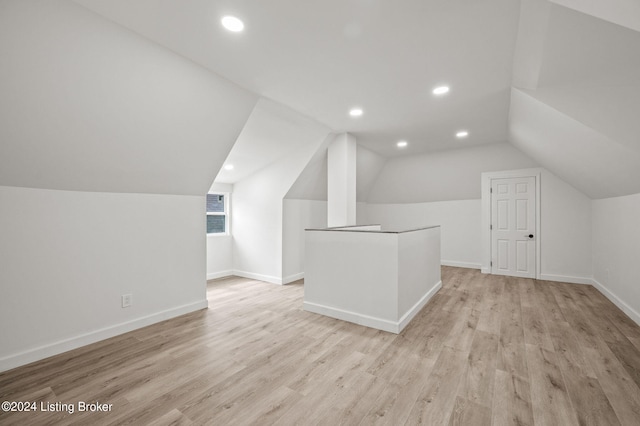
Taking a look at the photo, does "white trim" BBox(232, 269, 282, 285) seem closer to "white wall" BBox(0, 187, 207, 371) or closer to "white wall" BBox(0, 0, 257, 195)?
"white wall" BBox(0, 187, 207, 371)

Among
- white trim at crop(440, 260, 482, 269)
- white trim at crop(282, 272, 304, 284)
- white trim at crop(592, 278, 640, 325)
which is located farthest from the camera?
white trim at crop(440, 260, 482, 269)

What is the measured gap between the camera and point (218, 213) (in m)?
5.79

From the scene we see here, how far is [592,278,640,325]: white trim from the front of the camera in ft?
10.3

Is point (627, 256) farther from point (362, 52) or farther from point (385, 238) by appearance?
point (362, 52)

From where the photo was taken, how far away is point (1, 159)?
2.15 metres

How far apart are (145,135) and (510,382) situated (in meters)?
3.87

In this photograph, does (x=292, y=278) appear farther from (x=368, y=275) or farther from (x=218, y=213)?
(x=368, y=275)

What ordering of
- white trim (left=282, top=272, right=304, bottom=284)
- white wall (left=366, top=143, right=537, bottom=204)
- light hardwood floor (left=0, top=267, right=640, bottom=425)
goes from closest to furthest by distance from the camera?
light hardwood floor (left=0, top=267, right=640, bottom=425), white trim (left=282, top=272, right=304, bottom=284), white wall (left=366, top=143, right=537, bottom=204)

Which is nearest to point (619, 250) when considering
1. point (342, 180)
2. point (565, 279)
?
point (565, 279)

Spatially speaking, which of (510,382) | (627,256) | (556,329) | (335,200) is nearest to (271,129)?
(335,200)

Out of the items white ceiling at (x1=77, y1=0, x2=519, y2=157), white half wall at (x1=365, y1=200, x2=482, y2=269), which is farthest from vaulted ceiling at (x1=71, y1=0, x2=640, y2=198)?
white half wall at (x1=365, y1=200, x2=482, y2=269)

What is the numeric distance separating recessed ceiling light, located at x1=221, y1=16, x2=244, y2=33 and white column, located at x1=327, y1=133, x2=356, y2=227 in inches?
115

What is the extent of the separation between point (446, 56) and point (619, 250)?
12.0 feet

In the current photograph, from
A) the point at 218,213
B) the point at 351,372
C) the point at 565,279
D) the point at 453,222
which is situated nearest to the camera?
the point at 351,372
